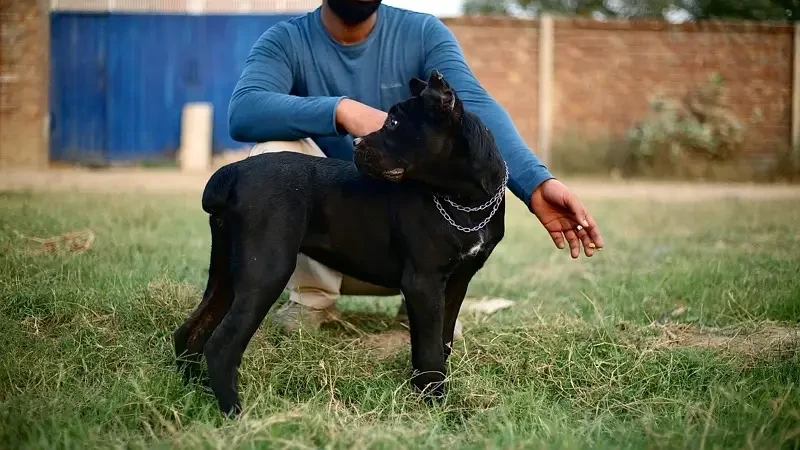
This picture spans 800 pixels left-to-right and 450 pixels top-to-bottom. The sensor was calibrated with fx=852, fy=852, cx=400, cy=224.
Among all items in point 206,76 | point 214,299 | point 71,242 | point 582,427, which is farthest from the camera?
point 206,76

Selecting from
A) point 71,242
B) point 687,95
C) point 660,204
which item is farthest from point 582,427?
point 687,95

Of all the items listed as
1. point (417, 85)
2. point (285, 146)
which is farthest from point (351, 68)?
point (417, 85)

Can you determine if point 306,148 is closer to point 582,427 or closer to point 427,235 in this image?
point 427,235

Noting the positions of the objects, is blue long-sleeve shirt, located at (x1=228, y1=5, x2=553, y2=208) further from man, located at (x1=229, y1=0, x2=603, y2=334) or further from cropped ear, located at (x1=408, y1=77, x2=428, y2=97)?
cropped ear, located at (x1=408, y1=77, x2=428, y2=97)

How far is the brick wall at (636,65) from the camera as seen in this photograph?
13.4 meters

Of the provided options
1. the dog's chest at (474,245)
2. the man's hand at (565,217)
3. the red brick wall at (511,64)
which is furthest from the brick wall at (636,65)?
the dog's chest at (474,245)

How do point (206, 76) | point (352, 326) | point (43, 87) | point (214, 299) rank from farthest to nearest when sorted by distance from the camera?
point (206, 76) < point (43, 87) < point (352, 326) < point (214, 299)

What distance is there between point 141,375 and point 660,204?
25.4 ft

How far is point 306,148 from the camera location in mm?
3572

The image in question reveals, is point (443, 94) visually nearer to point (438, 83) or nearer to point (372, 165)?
point (438, 83)

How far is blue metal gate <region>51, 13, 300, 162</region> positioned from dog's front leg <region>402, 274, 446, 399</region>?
11.0 m

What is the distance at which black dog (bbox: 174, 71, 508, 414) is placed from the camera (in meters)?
2.66

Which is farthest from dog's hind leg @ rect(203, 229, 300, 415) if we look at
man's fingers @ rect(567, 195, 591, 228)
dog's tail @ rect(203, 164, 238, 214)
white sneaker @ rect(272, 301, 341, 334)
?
man's fingers @ rect(567, 195, 591, 228)

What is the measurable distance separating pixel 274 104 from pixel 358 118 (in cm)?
42
